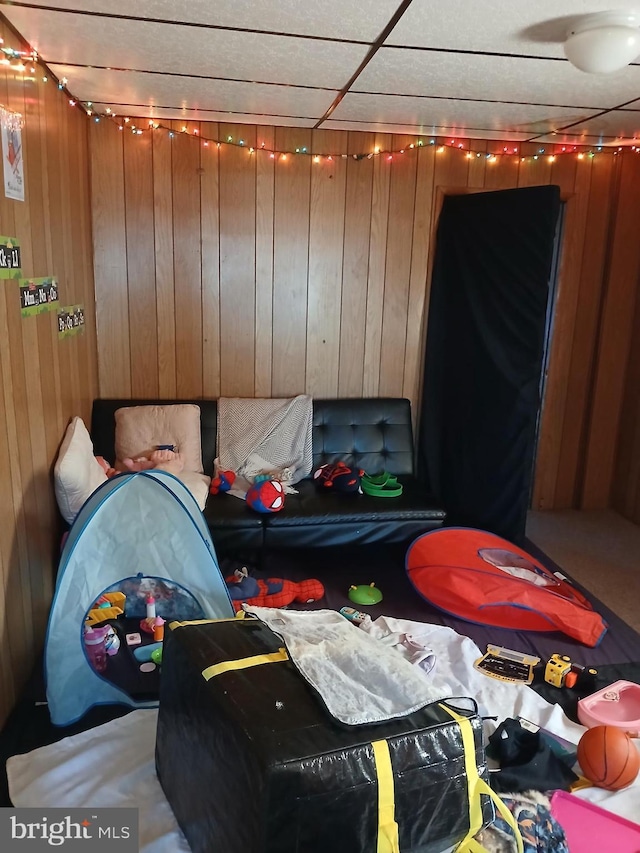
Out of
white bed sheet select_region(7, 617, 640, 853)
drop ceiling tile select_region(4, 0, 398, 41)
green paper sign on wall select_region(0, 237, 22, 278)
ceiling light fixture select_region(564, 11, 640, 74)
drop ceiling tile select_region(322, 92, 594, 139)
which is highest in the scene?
drop ceiling tile select_region(322, 92, 594, 139)

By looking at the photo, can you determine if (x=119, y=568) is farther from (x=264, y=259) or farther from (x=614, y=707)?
(x=264, y=259)

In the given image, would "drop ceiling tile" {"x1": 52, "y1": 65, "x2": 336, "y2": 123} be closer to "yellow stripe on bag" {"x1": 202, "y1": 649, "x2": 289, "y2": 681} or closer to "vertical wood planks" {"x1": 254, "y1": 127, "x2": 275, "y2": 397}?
"vertical wood planks" {"x1": 254, "y1": 127, "x2": 275, "y2": 397}

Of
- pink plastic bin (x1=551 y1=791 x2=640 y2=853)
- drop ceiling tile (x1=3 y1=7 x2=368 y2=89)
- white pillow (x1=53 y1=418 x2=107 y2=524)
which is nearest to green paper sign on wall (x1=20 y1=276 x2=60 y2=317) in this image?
white pillow (x1=53 y1=418 x2=107 y2=524)

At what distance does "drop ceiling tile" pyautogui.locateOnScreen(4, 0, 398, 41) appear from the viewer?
6.41 ft

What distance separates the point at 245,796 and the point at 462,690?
1.19 m

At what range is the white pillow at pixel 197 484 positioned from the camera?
10.1 ft

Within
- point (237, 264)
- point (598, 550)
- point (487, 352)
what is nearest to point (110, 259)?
point (237, 264)

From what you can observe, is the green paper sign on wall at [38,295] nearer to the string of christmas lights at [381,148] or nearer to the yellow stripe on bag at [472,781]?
the string of christmas lights at [381,148]

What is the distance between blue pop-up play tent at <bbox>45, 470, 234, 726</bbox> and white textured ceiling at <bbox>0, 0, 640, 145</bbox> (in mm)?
1494

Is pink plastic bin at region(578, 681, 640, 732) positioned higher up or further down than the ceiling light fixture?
further down

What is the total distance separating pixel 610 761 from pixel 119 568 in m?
1.66

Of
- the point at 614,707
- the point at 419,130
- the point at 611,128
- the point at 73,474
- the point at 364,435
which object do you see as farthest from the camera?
the point at 364,435

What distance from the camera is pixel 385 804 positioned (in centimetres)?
139

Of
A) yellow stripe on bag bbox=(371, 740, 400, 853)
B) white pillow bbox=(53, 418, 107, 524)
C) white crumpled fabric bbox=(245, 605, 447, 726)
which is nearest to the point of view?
yellow stripe on bag bbox=(371, 740, 400, 853)
